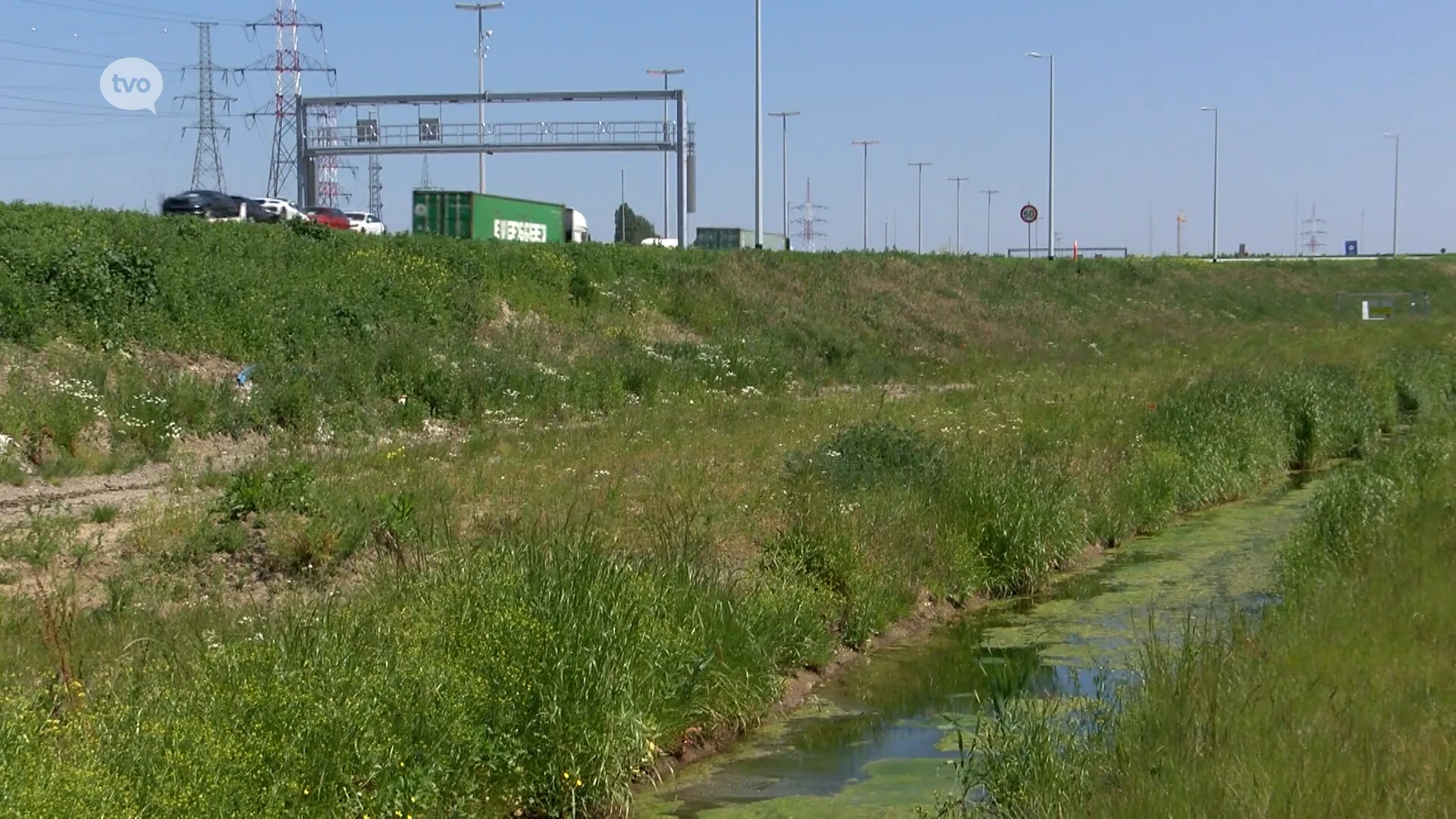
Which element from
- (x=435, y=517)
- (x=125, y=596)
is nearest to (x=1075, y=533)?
(x=435, y=517)

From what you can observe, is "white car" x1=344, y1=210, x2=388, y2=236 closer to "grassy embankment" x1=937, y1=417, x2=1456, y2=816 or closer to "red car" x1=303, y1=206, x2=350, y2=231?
"red car" x1=303, y1=206, x2=350, y2=231

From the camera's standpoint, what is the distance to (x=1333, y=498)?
1554 cm

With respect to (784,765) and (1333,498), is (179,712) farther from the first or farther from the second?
(1333,498)

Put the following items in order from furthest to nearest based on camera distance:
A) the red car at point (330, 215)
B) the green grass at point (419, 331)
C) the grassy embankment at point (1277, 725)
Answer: the red car at point (330, 215)
the green grass at point (419, 331)
the grassy embankment at point (1277, 725)

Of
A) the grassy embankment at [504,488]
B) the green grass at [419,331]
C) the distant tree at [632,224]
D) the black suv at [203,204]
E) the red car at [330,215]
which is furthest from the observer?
the distant tree at [632,224]

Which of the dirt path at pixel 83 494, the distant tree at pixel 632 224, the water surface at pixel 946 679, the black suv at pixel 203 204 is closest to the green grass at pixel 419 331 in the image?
the dirt path at pixel 83 494

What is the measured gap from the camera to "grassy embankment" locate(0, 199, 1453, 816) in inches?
332

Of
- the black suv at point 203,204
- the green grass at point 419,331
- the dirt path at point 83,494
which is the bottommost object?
the dirt path at point 83,494

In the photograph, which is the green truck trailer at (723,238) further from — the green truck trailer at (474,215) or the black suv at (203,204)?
the black suv at (203,204)

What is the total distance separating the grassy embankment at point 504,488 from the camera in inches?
332

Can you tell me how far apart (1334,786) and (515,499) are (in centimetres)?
1018

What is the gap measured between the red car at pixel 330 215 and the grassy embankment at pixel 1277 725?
42003mm

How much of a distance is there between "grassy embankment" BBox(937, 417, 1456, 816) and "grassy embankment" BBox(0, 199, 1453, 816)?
9.36ft

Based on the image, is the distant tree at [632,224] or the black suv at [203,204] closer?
the black suv at [203,204]
